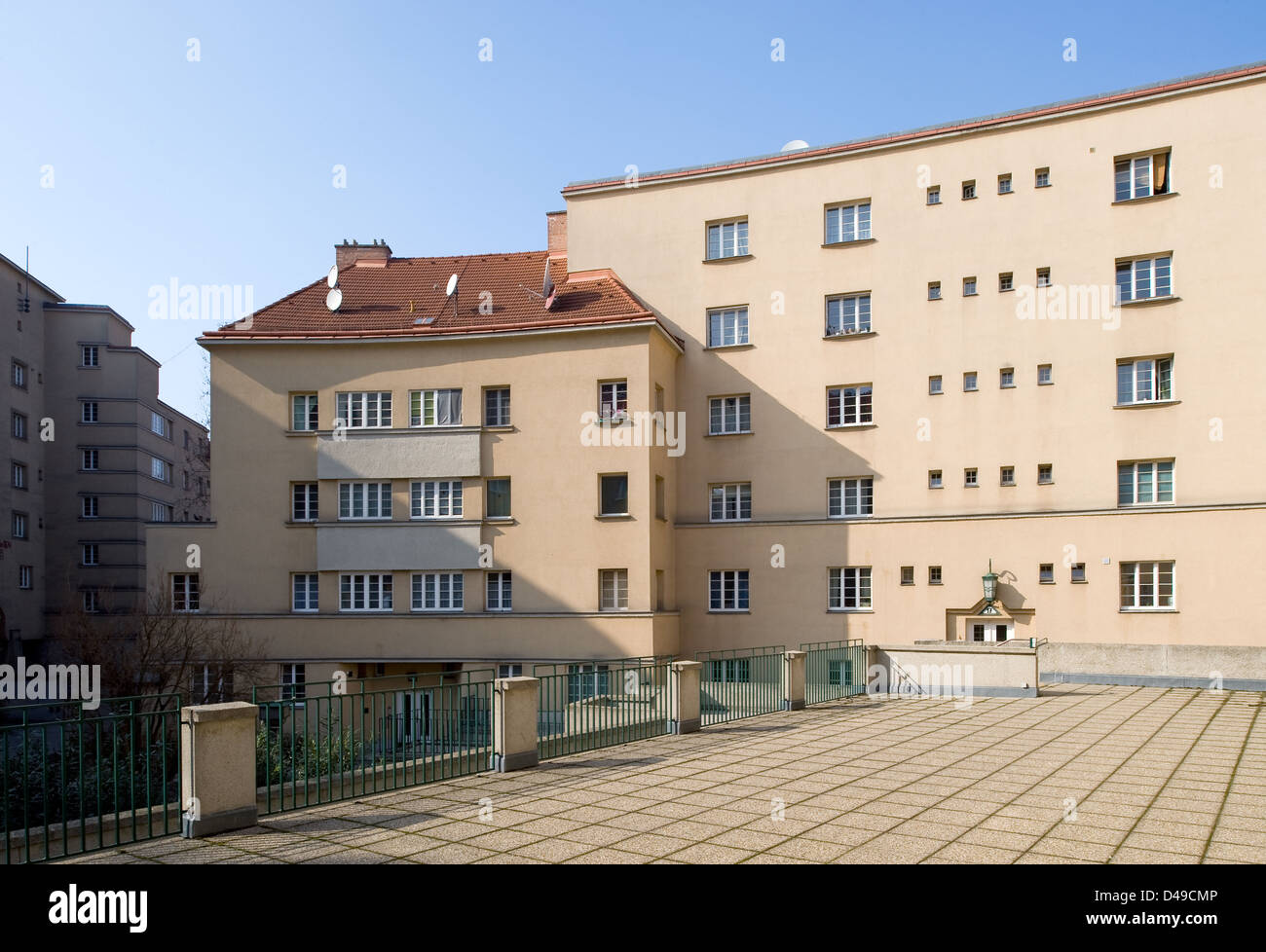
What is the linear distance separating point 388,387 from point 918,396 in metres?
18.3

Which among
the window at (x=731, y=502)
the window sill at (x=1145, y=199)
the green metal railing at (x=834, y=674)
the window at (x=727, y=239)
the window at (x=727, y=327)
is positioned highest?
the window at (x=727, y=239)

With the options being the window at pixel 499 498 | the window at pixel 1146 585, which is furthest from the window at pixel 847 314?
the window at pixel 499 498

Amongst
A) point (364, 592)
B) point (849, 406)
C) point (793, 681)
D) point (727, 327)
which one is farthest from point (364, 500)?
point (793, 681)

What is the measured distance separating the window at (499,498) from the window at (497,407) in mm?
2094

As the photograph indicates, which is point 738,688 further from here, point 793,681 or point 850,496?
point 850,496

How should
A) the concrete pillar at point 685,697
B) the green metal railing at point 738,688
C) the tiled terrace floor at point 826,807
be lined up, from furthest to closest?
the green metal railing at point 738,688
the concrete pillar at point 685,697
the tiled terrace floor at point 826,807

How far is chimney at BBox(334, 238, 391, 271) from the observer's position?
1687 inches

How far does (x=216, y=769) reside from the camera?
32.6 ft

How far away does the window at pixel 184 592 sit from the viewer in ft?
119

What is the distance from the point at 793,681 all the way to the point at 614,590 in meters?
14.3

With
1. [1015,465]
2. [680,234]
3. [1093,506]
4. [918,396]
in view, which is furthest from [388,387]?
[1093,506]

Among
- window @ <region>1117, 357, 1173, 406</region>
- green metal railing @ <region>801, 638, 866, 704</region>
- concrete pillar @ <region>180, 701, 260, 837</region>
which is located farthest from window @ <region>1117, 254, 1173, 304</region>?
concrete pillar @ <region>180, 701, 260, 837</region>

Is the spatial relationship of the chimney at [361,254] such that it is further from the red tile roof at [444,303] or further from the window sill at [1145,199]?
the window sill at [1145,199]

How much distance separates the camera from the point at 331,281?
4009 centimetres
